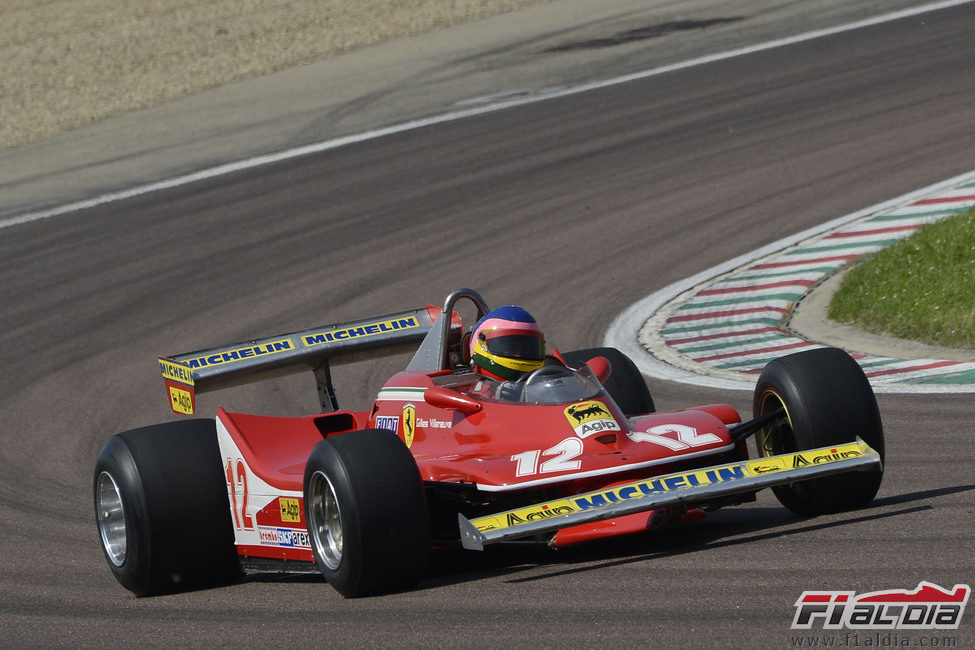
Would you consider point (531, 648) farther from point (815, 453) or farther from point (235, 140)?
point (235, 140)

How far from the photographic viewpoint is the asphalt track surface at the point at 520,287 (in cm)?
633

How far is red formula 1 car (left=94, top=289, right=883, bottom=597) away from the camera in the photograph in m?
6.61

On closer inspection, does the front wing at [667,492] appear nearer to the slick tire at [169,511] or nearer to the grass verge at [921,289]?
the slick tire at [169,511]

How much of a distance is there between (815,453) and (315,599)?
2.39m

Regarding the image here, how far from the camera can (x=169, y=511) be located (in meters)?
7.68

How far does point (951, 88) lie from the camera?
20.0m

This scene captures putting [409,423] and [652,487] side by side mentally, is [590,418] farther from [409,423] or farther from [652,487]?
[409,423]

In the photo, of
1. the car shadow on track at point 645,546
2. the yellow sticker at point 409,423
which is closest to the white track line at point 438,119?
the yellow sticker at point 409,423

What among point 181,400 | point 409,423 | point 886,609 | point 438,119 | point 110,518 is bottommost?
point 886,609

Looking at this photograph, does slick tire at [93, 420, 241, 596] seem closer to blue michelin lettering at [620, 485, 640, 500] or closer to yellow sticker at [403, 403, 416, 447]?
yellow sticker at [403, 403, 416, 447]

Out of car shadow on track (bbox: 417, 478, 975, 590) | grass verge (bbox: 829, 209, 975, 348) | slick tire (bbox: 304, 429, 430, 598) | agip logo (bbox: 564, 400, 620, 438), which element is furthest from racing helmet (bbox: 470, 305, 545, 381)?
grass verge (bbox: 829, 209, 975, 348)

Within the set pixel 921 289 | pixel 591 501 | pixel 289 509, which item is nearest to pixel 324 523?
pixel 289 509

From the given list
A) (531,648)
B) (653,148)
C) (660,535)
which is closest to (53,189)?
(653,148)

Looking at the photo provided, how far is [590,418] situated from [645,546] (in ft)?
2.16
